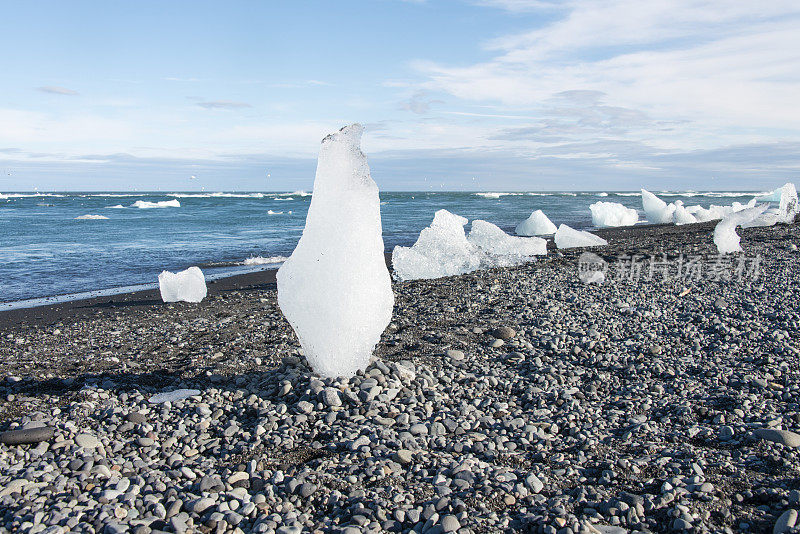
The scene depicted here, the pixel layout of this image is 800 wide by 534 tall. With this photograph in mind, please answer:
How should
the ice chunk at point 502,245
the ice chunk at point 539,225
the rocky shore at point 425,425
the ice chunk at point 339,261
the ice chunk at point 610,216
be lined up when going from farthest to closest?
the ice chunk at point 610,216, the ice chunk at point 539,225, the ice chunk at point 502,245, the ice chunk at point 339,261, the rocky shore at point 425,425

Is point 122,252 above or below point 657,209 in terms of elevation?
below

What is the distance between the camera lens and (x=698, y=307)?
837 cm

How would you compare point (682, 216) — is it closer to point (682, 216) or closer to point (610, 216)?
point (682, 216)

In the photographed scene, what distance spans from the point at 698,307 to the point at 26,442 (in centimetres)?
843

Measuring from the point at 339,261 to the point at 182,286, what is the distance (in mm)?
5872

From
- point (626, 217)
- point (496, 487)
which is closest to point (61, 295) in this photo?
point (496, 487)

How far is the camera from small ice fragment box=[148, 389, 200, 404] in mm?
5027

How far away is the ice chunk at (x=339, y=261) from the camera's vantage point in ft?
17.4

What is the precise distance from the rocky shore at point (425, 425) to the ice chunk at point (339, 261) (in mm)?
349

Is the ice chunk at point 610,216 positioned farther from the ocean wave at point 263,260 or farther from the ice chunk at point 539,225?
the ocean wave at point 263,260

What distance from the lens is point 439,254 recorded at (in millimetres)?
12438

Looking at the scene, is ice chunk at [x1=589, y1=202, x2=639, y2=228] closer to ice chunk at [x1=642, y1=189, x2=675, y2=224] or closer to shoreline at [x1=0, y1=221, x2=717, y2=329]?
ice chunk at [x1=642, y1=189, x2=675, y2=224]

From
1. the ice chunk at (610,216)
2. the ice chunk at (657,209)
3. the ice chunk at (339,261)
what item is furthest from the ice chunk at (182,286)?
the ice chunk at (657,209)

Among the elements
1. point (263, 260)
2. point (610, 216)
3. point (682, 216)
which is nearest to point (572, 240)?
point (263, 260)
